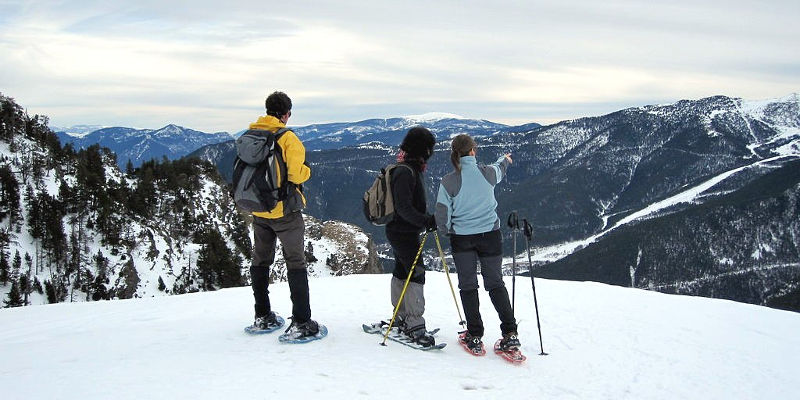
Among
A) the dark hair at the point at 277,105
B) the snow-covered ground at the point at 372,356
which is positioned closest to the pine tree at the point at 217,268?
the snow-covered ground at the point at 372,356

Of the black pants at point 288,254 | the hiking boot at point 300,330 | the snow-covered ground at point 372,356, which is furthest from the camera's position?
the hiking boot at point 300,330

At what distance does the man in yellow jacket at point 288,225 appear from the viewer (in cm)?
630

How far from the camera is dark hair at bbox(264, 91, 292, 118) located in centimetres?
646

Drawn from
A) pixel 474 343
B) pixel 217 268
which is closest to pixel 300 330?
pixel 474 343

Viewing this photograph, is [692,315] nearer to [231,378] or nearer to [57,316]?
[231,378]

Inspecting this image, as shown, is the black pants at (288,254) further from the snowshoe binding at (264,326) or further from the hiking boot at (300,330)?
the snowshoe binding at (264,326)

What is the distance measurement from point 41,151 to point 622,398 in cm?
10232

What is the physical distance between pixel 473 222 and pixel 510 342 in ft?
5.56

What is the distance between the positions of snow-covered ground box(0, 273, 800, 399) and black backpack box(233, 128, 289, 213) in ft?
6.38

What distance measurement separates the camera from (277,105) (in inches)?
255

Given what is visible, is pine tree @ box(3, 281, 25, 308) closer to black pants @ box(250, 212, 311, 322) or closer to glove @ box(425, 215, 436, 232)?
black pants @ box(250, 212, 311, 322)

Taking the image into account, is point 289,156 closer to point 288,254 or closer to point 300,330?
point 288,254

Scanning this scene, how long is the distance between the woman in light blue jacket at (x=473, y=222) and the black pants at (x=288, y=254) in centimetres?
188

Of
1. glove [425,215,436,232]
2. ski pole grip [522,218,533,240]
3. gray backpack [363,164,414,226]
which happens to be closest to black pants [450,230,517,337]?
glove [425,215,436,232]
